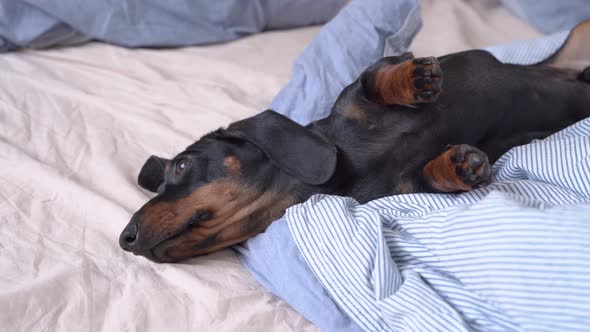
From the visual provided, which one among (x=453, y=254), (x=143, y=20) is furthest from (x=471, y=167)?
(x=143, y=20)

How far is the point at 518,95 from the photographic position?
4.74ft

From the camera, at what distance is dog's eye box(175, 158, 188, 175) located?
1.29 meters

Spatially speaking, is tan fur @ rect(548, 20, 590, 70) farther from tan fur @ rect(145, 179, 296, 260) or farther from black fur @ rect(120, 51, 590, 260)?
tan fur @ rect(145, 179, 296, 260)

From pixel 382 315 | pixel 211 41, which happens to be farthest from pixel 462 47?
pixel 382 315

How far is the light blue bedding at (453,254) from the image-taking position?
89cm

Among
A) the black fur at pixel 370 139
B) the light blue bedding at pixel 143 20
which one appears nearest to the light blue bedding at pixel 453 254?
the black fur at pixel 370 139

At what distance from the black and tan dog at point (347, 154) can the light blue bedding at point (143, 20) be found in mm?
820

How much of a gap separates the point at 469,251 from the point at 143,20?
1539mm

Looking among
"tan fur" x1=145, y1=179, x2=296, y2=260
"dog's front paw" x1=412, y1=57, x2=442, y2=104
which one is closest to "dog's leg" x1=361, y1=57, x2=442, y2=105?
"dog's front paw" x1=412, y1=57, x2=442, y2=104

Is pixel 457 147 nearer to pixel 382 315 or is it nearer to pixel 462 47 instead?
pixel 382 315

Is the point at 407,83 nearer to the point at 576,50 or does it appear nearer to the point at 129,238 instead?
the point at 129,238

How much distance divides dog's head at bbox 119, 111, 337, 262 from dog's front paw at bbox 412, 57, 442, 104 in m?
0.23

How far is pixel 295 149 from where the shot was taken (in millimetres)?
1250

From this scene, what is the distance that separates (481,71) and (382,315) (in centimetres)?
74
